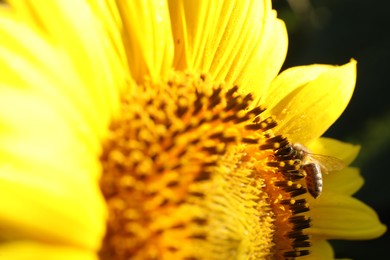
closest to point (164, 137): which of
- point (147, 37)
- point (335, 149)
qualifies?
point (147, 37)

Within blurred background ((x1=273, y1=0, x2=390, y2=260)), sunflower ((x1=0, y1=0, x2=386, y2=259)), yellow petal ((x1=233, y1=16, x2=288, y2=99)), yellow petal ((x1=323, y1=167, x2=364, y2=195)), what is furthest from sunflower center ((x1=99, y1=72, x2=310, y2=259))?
blurred background ((x1=273, y1=0, x2=390, y2=260))

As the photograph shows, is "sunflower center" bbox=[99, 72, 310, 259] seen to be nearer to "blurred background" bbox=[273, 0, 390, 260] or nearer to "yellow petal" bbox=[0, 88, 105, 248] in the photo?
"yellow petal" bbox=[0, 88, 105, 248]

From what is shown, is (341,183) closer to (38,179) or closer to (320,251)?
(320,251)

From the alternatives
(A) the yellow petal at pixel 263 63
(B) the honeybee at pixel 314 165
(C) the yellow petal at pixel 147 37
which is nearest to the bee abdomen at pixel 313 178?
(B) the honeybee at pixel 314 165

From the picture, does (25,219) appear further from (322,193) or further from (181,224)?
(322,193)

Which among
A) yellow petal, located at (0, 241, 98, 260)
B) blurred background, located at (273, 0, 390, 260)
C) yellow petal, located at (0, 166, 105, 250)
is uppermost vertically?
blurred background, located at (273, 0, 390, 260)

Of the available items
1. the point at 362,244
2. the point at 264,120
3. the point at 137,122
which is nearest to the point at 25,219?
the point at 137,122
